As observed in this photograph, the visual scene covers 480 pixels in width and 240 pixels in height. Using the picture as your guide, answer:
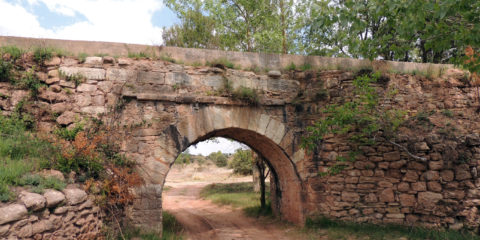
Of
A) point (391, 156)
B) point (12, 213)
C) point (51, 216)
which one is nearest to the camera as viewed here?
point (12, 213)

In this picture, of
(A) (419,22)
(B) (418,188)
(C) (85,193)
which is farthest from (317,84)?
(C) (85,193)

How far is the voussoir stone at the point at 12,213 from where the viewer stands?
3098mm

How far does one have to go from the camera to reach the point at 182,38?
16.5 meters

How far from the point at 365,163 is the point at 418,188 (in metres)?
1.08

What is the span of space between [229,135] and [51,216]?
14.1 ft

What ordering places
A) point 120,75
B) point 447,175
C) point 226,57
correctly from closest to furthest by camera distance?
1. point 120,75
2. point 447,175
3. point 226,57

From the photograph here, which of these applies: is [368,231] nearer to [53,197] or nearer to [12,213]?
[53,197]

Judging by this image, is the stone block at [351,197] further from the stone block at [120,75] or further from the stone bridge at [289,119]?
the stone block at [120,75]

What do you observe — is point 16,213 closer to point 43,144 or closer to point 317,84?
point 43,144

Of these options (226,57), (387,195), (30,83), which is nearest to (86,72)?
(30,83)

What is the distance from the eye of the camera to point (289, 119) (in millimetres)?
6844

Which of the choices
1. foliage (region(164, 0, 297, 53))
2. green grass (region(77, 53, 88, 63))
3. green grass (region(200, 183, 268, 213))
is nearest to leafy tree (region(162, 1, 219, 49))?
foliage (region(164, 0, 297, 53))

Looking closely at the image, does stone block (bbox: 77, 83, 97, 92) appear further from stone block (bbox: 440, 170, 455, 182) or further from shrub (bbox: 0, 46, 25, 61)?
stone block (bbox: 440, 170, 455, 182)

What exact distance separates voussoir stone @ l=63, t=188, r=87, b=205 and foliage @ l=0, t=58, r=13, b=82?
2762mm
